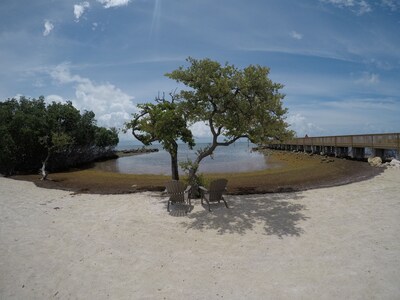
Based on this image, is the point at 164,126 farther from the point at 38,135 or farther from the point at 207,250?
the point at 38,135

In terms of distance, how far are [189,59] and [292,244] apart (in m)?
6.88

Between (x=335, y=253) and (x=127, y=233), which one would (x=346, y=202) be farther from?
(x=127, y=233)

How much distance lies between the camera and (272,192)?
37.6 feet

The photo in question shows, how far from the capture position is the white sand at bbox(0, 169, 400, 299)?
446cm

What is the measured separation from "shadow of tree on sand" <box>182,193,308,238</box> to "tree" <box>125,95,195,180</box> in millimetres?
3359

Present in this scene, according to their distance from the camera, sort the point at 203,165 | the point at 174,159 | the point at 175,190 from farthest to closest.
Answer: the point at 203,165, the point at 174,159, the point at 175,190

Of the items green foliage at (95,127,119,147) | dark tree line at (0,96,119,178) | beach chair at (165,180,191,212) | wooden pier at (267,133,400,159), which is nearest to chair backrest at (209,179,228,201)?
beach chair at (165,180,191,212)

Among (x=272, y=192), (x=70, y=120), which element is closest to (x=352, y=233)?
(x=272, y=192)

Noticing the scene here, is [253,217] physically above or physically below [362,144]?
below

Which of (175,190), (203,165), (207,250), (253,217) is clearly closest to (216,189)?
(175,190)

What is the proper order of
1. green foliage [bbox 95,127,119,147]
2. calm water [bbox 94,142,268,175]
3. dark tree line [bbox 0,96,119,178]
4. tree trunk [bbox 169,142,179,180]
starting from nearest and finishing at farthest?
1. tree trunk [bbox 169,142,179,180]
2. dark tree line [bbox 0,96,119,178]
3. calm water [bbox 94,142,268,175]
4. green foliage [bbox 95,127,119,147]

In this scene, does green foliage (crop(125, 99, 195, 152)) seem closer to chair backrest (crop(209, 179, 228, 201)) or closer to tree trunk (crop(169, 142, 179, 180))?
tree trunk (crop(169, 142, 179, 180))

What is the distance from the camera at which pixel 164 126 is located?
10703 mm

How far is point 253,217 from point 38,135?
69.8 feet
